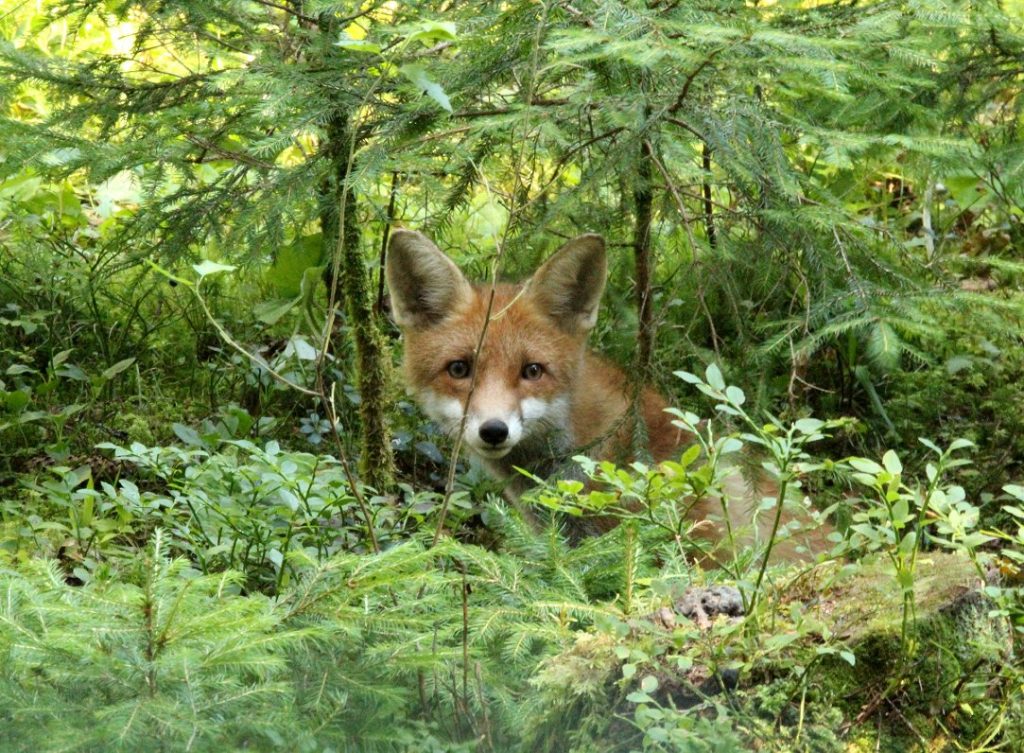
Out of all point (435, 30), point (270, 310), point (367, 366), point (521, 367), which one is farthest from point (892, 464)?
point (270, 310)

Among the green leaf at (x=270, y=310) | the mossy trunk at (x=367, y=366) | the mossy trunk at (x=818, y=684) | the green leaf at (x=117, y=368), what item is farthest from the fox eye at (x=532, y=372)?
the mossy trunk at (x=818, y=684)

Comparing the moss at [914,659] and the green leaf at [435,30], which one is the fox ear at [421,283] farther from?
the moss at [914,659]

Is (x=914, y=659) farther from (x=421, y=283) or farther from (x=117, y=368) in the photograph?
(x=117, y=368)

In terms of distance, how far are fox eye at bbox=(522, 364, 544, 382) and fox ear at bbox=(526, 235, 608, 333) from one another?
251 mm

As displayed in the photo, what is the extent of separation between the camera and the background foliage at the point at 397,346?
96.1 inches

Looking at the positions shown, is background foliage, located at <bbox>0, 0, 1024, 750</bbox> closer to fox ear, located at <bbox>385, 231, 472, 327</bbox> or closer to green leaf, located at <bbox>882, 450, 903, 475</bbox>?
green leaf, located at <bbox>882, 450, 903, 475</bbox>

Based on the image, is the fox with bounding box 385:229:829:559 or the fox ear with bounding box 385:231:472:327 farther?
the fox ear with bounding box 385:231:472:327

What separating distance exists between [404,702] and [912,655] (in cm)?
118

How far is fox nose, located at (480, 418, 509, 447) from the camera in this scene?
184 inches

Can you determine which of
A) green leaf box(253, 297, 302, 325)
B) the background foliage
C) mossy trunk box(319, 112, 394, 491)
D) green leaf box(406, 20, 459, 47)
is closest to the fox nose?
the background foliage

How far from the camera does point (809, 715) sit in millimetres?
2549

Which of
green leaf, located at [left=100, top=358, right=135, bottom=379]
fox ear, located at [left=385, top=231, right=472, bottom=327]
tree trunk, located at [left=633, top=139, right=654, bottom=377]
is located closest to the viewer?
tree trunk, located at [left=633, top=139, right=654, bottom=377]

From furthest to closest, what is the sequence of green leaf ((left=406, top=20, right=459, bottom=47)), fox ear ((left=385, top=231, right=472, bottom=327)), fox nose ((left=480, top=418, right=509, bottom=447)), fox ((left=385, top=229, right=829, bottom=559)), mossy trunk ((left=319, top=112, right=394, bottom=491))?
mossy trunk ((left=319, top=112, right=394, bottom=491)) < fox ear ((left=385, top=231, right=472, bottom=327)) < fox ((left=385, top=229, right=829, bottom=559)) < fox nose ((left=480, top=418, right=509, bottom=447)) < green leaf ((left=406, top=20, right=459, bottom=47))

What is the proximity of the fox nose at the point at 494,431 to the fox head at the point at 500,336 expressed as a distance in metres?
0.07
